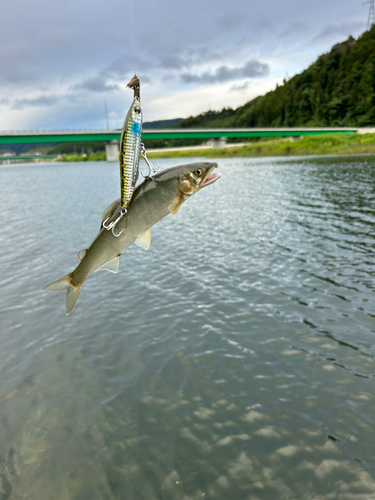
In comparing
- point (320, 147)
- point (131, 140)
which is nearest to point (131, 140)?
point (131, 140)

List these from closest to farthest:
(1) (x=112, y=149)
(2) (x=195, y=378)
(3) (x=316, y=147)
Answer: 1. (2) (x=195, y=378)
2. (3) (x=316, y=147)
3. (1) (x=112, y=149)

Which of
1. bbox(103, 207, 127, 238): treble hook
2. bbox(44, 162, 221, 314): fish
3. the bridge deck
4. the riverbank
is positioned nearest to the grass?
the riverbank

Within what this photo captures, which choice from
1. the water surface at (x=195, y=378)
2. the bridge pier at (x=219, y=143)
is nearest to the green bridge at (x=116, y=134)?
the bridge pier at (x=219, y=143)

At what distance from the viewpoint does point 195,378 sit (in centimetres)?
951

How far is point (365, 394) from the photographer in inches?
335

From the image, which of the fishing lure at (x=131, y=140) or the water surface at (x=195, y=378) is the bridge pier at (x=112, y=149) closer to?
the water surface at (x=195, y=378)

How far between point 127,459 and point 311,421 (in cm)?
401

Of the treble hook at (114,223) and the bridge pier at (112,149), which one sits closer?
the treble hook at (114,223)

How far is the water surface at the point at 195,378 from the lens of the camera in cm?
676

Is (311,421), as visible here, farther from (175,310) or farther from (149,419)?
(175,310)

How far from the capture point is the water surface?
22.2 feet

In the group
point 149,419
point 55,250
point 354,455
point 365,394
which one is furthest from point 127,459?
point 55,250

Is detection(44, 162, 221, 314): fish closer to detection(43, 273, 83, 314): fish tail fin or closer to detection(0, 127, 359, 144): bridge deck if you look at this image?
detection(43, 273, 83, 314): fish tail fin

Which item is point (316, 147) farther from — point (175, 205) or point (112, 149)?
point (175, 205)
